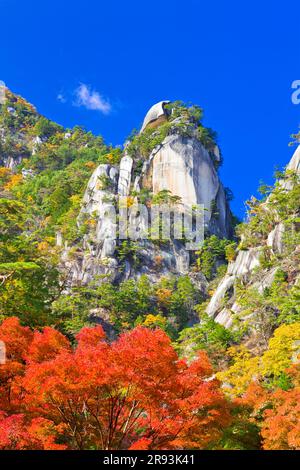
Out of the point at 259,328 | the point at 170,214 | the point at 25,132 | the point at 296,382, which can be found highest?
the point at 25,132

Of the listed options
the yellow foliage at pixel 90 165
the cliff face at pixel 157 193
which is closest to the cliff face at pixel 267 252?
the cliff face at pixel 157 193

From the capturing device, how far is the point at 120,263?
50.7 meters

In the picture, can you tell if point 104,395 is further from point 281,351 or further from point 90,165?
point 90,165

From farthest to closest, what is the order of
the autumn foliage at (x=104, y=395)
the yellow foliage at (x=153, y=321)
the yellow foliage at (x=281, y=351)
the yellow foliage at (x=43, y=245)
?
the yellow foliage at (x=43, y=245), the yellow foliage at (x=153, y=321), the yellow foliage at (x=281, y=351), the autumn foliage at (x=104, y=395)

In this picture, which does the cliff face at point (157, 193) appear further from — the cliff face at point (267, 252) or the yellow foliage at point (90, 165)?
the cliff face at point (267, 252)

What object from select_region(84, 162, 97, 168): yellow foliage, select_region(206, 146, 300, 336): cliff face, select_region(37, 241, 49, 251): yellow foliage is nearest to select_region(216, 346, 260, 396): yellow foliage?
select_region(206, 146, 300, 336): cliff face

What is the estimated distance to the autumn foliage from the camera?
10445 mm

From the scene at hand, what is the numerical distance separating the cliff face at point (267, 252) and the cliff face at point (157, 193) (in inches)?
528

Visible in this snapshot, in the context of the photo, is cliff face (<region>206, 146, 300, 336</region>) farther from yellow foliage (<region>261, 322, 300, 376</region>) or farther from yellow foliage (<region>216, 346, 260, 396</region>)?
yellow foliage (<region>261, 322, 300, 376</region>)

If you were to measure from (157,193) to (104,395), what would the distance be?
152ft

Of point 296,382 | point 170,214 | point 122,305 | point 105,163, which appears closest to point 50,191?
point 105,163

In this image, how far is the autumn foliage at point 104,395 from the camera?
10.4 m
